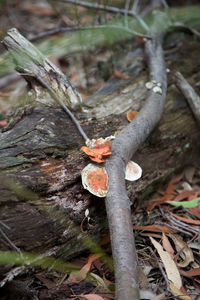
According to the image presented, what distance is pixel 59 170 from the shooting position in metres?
2.03

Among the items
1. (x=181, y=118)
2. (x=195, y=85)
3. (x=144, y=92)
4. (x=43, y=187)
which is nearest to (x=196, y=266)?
(x=43, y=187)

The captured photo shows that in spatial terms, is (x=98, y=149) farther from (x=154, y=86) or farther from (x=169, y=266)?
(x=154, y=86)

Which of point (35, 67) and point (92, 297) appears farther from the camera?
point (35, 67)

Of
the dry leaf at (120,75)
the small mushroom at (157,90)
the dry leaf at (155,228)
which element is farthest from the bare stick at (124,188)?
the dry leaf at (155,228)

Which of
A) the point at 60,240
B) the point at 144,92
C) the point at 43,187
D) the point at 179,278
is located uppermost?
the point at 144,92

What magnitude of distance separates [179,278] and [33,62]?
80.4 inches

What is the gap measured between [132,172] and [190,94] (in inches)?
49.0

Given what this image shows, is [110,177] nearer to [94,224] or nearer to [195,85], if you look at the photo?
[94,224]

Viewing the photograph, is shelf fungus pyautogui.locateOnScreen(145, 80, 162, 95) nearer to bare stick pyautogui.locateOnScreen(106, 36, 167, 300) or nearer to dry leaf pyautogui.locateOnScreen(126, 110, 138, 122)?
bare stick pyautogui.locateOnScreen(106, 36, 167, 300)

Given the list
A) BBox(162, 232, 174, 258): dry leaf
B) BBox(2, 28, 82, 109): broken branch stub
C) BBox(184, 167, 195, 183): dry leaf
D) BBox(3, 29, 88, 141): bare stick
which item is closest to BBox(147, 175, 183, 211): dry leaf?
BBox(184, 167, 195, 183): dry leaf

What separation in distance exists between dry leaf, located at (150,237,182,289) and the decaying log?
0.44 meters

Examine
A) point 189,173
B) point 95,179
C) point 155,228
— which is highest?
point 189,173

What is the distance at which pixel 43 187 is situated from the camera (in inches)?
74.8

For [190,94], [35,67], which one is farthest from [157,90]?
[35,67]
